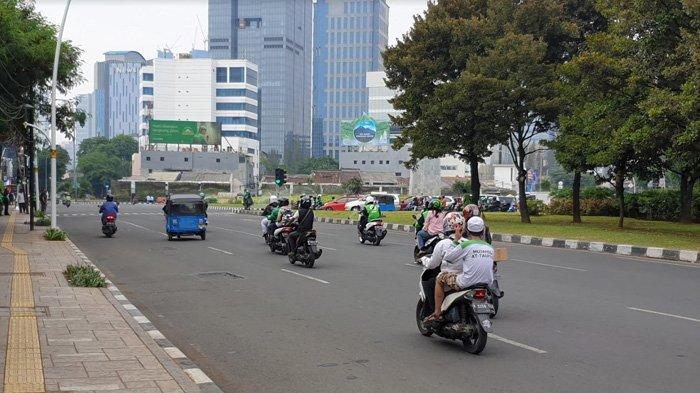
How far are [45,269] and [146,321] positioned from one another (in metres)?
6.84

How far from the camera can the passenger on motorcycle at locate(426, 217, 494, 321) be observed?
7.93 meters

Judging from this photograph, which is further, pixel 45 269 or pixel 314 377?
pixel 45 269

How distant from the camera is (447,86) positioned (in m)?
32.2

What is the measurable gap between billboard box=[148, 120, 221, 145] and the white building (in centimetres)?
2541

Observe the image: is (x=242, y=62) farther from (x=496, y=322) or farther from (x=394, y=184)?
(x=496, y=322)

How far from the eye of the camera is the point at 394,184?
108750 mm

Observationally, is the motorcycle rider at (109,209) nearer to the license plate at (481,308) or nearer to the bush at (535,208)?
the license plate at (481,308)

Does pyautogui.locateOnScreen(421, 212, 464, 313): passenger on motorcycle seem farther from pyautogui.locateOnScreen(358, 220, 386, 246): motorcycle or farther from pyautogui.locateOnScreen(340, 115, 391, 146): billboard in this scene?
pyautogui.locateOnScreen(340, 115, 391, 146): billboard

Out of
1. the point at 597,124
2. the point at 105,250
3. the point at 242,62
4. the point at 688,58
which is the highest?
the point at 242,62

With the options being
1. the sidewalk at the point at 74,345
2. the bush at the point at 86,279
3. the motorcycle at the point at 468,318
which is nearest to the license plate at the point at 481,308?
the motorcycle at the point at 468,318

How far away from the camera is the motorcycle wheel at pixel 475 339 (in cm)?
773

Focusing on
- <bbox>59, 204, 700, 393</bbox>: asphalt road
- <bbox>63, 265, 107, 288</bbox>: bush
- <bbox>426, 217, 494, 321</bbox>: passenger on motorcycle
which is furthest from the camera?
<bbox>63, 265, 107, 288</bbox>: bush

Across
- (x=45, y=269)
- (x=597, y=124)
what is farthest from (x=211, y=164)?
(x=45, y=269)

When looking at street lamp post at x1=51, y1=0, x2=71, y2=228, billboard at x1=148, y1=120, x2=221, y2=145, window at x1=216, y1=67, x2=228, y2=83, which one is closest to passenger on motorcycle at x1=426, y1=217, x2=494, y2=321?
street lamp post at x1=51, y1=0, x2=71, y2=228
